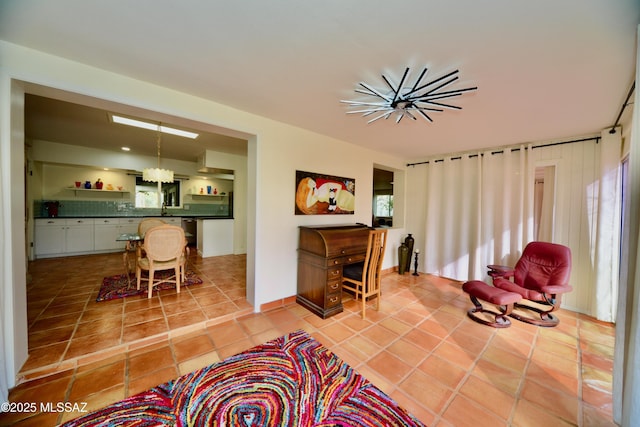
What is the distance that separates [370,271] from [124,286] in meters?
3.76

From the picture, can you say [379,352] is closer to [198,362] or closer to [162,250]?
[198,362]

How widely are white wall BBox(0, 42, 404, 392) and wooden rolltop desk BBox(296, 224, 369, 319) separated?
0.22m

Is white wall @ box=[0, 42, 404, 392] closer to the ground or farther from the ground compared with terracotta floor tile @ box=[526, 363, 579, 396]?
farther from the ground

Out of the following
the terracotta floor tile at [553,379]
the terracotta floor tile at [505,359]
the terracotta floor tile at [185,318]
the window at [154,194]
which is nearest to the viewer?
the terracotta floor tile at [553,379]

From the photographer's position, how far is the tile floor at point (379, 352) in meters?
1.57

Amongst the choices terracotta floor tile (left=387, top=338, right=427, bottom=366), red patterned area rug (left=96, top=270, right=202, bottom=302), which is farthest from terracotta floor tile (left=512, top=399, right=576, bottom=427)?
red patterned area rug (left=96, top=270, right=202, bottom=302)

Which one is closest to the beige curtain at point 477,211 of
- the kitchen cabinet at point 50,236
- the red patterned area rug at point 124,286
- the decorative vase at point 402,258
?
the decorative vase at point 402,258

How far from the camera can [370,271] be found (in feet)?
9.28

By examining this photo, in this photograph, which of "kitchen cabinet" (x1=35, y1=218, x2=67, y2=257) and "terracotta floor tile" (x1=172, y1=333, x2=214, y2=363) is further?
"kitchen cabinet" (x1=35, y1=218, x2=67, y2=257)

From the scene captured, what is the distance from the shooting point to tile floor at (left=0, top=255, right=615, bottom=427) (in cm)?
157

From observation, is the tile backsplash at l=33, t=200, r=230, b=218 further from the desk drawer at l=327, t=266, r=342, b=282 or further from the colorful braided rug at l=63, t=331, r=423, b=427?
the colorful braided rug at l=63, t=331, r=423, b=427

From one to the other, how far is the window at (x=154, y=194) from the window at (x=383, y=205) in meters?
7.61

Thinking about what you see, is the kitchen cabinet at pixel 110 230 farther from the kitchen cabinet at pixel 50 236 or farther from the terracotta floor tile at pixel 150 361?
the terracotta floor tile at pixel 150 361

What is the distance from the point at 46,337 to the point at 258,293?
6.46 ft
